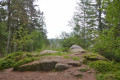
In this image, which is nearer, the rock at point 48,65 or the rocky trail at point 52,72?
the rocky trail at point 52,72

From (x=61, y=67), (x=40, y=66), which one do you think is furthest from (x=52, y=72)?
(x=40, y=66)

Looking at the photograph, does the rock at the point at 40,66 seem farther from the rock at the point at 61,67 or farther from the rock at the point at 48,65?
the rock at the point at 61,67

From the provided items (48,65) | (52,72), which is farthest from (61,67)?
(48,65)

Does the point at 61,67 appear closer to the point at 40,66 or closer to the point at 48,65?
the point at 48,65

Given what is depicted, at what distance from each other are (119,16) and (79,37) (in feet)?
33.9

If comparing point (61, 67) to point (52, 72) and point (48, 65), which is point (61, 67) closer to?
point (52, 72)

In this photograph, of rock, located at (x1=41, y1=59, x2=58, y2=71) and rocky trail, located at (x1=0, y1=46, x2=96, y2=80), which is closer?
rocky trail, located at (x1=0, y1=46, x2=96, y2=80)

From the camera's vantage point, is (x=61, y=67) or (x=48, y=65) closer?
(x=61, y=67)

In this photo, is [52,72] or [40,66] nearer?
[52,72]

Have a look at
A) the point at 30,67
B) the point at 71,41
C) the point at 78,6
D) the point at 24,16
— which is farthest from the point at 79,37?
the point at 30,67

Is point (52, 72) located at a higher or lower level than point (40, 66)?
lower

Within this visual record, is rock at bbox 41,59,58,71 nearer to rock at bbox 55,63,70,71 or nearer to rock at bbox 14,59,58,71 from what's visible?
rock at bbox 14,59,58,71

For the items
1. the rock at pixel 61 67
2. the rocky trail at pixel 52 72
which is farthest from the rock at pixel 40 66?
the rock at pixel 61 67

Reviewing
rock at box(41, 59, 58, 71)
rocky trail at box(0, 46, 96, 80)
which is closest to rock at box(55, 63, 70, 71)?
rocky trail at box(0, 46, 96, 80)
